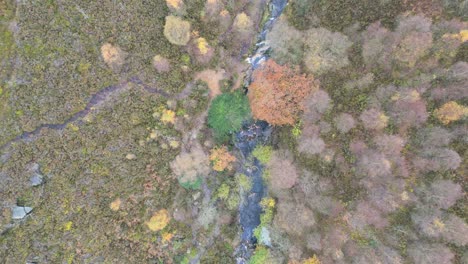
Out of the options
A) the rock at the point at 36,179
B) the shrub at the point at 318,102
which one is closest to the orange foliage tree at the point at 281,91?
the shrub at the point at 318,102

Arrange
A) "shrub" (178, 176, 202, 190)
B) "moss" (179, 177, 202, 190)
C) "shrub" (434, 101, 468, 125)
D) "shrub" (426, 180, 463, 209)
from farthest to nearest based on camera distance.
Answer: "moss" (179, 177, 202, 190) < "shrub" (178, 176, 202, 190) < "shrub" (426, 180, 463, 209) < "shrub" (434, 101, 468, 125)

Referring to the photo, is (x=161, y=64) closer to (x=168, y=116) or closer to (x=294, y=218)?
(x=168, y=116)

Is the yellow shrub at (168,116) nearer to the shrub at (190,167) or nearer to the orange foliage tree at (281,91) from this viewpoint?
the shrub at (190,167)

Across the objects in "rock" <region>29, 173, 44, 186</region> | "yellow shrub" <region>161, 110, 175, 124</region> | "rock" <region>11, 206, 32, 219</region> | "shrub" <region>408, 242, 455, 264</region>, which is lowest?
"rock" <region>11, 206, 32, 219</region>

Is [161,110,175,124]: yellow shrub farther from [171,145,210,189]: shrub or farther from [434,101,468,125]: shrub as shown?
[434,101,468,125]: shrub

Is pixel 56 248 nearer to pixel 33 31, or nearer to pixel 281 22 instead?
pixel 33 31

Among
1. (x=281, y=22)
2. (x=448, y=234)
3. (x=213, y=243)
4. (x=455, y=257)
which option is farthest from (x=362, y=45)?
(x=213, y=243)

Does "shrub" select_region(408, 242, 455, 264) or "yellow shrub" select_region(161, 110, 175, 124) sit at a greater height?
"shrub" select_region(408, 242, 455, 264)

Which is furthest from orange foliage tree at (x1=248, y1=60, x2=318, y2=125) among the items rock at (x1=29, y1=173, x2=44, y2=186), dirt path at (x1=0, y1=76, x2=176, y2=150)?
rock at (x1=29, y1=173, x2=44, y2=186)
